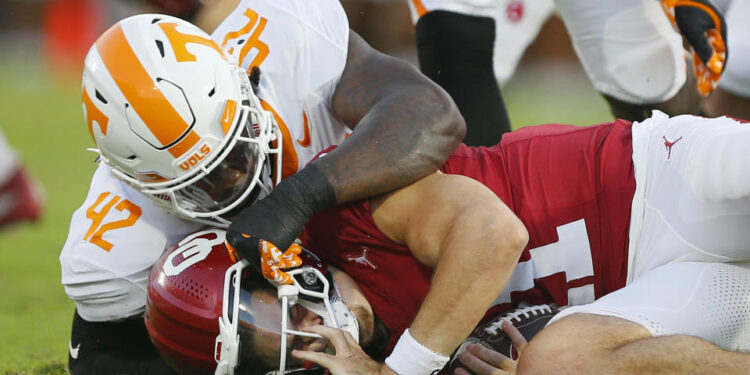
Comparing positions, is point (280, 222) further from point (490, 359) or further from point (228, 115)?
point (490, 359)

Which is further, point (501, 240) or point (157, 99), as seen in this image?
point (157, 99)

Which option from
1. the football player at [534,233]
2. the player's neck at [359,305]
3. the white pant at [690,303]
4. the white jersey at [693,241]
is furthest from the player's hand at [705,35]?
the player's neck at [359,305]

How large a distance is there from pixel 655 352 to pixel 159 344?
125cm

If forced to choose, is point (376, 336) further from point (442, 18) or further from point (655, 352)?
point (442, 18)

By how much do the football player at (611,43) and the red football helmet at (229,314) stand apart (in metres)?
1.29

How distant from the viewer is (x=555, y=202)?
2662mm

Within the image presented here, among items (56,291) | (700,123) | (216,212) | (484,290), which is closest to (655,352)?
(484,290)

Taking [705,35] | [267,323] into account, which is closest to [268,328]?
[267,323]

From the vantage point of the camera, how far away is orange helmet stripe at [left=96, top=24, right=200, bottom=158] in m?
2.46

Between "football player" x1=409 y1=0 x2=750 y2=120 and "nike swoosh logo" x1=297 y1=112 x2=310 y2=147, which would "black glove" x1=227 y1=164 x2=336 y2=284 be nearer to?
"nike swoosh logo" x1=297 y1=112 x2=310 y2=147

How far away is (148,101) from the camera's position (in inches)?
96.6

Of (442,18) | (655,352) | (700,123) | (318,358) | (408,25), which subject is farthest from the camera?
(408,25)

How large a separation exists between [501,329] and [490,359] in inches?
4.9

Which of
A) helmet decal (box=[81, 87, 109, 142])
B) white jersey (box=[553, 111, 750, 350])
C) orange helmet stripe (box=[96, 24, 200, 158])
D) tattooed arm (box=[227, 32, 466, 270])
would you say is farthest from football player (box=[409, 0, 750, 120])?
helmet decal (box=[81, 87, 109, 142])
